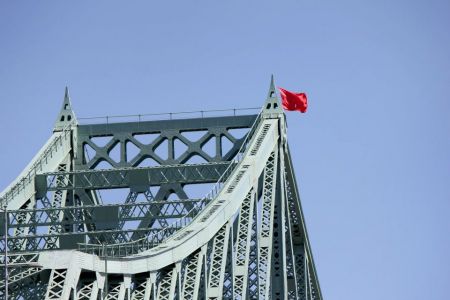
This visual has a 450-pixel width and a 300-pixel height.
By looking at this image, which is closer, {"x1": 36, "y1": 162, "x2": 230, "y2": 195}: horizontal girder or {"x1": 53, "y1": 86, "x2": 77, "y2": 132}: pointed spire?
{"x1": 36, "y1": 162, "x2": 230, "y2": 195}: horizontal girder

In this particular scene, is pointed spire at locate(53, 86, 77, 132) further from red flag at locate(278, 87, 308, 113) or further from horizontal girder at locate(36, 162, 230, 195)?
red flag at locate(278, 87, 308, 113)

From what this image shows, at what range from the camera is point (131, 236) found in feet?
416

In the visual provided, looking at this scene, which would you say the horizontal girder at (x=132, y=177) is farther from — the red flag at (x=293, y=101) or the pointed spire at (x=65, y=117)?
the red flag at (x=293, y=101)

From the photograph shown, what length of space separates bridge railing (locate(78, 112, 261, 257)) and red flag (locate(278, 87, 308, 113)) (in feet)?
17.1

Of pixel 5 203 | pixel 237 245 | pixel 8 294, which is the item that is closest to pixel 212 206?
pixel 237 245

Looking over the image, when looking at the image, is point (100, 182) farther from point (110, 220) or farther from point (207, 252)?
point (207, 252)

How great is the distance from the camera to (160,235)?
121438 millimetres

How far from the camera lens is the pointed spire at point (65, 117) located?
133 meters

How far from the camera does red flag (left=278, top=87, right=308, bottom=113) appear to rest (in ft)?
452

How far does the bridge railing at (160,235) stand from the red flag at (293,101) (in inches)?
205

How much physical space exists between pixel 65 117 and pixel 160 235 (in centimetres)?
1449

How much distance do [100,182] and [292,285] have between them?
1308 cm

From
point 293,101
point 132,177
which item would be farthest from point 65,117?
point 293,101

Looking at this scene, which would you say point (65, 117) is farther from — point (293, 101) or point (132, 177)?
point (293, 101)
